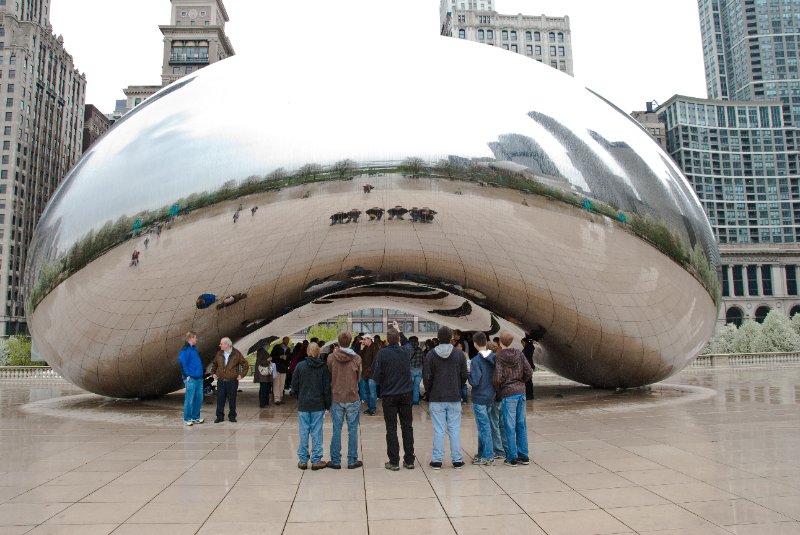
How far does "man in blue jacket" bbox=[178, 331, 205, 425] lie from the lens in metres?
8.64

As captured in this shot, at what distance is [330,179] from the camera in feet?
27.9

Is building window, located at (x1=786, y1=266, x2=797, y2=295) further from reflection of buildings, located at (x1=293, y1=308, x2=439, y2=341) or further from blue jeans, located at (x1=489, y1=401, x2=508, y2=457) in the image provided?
blue jeans, located at (x1=489, y1=401, x2=508, y2=457)

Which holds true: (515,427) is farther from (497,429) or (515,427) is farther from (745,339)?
(745,339)

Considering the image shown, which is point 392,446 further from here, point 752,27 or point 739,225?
point 752,27

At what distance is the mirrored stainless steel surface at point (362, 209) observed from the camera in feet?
28.2

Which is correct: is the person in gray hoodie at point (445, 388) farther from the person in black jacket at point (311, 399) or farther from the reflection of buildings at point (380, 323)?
the reflection of buildings at point (380, 323)

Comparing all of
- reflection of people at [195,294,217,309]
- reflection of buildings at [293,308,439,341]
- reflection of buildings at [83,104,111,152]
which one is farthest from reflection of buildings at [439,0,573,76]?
reflection of people at [195,294,217,309]

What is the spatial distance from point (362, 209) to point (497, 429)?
3.75 m

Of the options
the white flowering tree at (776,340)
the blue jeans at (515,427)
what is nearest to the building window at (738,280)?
the white flowering tree at (776,340)

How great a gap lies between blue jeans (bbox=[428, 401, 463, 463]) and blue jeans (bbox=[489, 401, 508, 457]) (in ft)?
1.64

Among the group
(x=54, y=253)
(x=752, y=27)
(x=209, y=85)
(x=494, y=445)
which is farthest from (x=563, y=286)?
(x=752, y=27)

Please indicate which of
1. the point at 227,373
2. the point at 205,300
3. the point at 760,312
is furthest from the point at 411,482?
the point at 760,312

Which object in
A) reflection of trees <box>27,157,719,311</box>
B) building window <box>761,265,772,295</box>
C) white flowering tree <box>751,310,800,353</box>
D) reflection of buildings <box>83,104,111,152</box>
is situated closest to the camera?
reflection of trees <box>27,157,719,311</box>

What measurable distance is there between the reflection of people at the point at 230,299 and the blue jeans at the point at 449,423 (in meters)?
4.40
